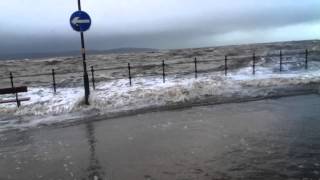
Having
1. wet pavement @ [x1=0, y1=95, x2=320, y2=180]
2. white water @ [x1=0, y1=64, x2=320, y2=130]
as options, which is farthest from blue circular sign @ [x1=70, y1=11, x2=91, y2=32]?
wet pavement @ [x1=0, y1=95, x2=320, y2=180]

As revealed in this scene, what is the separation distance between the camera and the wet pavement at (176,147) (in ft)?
23.3

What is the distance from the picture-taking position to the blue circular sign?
586 inches

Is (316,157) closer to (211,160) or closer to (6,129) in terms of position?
(211,160)

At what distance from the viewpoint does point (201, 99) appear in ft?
51.9

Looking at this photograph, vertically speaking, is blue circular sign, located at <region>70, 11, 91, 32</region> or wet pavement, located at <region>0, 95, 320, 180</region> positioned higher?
blue circular sign, located at <region>70, 11, 91, 32</region>

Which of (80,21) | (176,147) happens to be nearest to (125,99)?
(80,21)

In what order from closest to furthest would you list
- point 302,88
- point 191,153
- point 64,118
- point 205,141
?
point 191,153 < point 205,141 < point 64,118 < point 302,88

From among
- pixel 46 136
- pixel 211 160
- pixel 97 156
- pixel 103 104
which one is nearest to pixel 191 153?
pixel 211 160

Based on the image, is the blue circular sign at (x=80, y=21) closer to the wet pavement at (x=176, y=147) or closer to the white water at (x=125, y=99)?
the white water at (x=125, y=99)

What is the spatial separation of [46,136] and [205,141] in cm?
413

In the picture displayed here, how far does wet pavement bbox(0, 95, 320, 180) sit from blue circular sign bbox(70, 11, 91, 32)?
406cm

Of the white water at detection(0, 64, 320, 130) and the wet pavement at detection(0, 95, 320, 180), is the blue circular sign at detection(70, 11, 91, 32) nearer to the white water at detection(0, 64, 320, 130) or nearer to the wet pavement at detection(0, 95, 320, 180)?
the white water at detection(0, 64, 320, 130)

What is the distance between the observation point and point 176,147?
8688 millimetres

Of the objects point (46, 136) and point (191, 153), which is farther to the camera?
point (46, 136)
